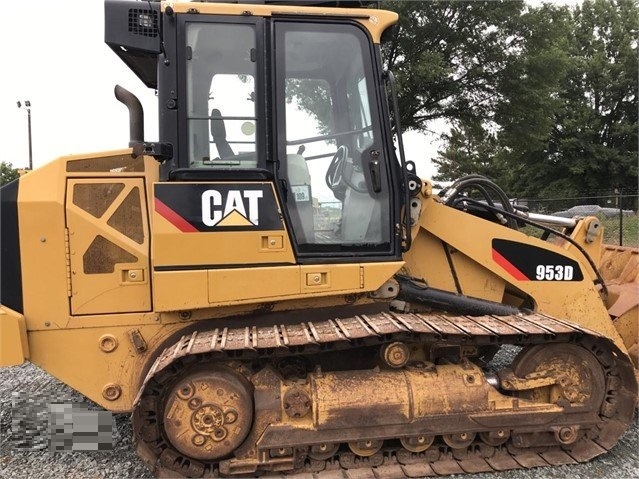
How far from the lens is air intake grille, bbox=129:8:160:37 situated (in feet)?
10.3

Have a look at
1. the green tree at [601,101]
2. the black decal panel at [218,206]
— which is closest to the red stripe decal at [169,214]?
the black decal panel at [218,206]

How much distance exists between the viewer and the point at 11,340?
126 inches

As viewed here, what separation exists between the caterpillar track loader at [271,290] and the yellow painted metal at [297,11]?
12 millimetres

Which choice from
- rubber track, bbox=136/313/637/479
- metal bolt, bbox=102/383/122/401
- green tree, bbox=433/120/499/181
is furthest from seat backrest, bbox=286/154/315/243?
green tree, bbox=433/120/499/181

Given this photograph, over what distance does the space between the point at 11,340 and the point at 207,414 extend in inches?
51.0

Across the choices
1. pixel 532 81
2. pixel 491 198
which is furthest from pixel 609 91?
pixel 491 198

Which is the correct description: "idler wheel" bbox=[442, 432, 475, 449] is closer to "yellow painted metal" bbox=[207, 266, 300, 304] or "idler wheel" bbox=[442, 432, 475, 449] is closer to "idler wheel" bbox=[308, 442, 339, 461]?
"idler wheel" bbox=[308, 442, 339, 461]

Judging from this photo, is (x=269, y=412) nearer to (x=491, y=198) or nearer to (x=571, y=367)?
(x=571, y=367)

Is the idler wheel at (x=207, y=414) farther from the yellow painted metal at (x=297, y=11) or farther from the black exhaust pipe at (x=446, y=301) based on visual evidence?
the yellow painted metal at (x=297, y=11)

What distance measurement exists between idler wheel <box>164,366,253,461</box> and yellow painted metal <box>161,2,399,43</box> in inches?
88.0

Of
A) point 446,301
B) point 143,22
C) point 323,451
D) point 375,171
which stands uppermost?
point 143,22

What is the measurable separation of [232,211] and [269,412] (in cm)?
128

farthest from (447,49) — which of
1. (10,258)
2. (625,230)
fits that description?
(10,258)

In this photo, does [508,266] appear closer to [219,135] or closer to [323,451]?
[323,451]
